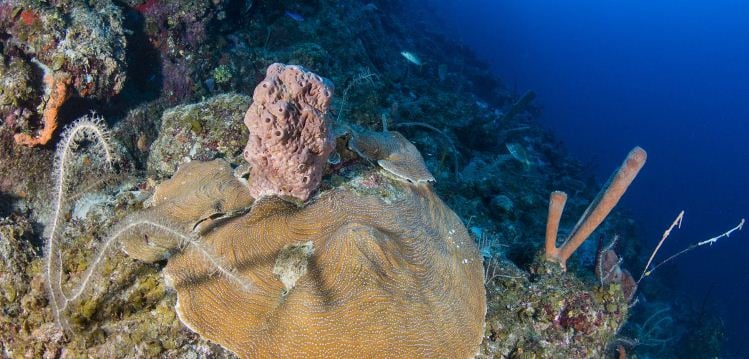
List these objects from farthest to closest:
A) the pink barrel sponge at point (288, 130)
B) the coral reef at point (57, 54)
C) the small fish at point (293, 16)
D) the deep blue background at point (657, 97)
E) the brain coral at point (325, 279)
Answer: the deep blue background at point (657, 97) → the small fish at point (293, 16) → the coral reef at point (57, 54) → the pink barrel sponge at point (288, 130) → the brain coral at point (325, 279)

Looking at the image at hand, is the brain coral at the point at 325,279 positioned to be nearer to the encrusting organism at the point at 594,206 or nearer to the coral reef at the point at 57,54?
the encrusting organism at the point at 594,206

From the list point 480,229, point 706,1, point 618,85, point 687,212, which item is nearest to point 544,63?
point 618,85

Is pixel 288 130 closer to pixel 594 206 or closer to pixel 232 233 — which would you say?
pixel 232 233

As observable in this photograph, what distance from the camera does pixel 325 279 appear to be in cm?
245

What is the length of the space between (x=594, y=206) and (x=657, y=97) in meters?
79.7

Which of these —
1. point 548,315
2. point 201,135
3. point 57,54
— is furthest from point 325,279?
point 57,54

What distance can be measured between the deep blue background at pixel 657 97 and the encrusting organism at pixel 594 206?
9.39 meters

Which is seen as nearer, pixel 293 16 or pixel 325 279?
pixel 325 279

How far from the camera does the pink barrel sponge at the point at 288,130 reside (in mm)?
2443

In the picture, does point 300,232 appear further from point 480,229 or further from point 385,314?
point 480,229

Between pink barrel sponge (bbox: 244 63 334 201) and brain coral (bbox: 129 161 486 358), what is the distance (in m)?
Answer: 0.19

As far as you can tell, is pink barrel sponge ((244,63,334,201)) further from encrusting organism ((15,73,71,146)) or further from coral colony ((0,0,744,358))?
encrusting organism ((15,73,71,146))

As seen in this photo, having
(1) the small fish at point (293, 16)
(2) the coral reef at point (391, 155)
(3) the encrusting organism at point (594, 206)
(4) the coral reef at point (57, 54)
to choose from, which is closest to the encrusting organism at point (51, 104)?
(4) the coral reef at point (57, 54)

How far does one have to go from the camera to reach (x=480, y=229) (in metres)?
4.95
